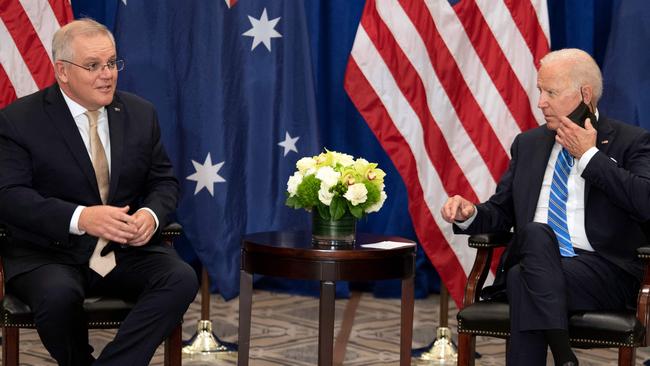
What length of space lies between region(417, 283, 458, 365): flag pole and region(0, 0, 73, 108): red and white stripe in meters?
2.34

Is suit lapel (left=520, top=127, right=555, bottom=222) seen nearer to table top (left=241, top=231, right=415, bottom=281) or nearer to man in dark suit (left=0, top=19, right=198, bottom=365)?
table top (left=241, top=231, right=415, bottom=281)

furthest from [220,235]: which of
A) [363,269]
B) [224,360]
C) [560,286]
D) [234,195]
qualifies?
[560,286]

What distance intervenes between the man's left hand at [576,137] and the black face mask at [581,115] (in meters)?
0.04

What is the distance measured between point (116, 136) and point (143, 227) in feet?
1.46

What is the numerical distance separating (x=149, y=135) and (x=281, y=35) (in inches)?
60.1

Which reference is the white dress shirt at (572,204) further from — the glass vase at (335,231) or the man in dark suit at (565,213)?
the glass vase at (335,231)

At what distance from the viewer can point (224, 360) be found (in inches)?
190

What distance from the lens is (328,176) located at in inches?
154

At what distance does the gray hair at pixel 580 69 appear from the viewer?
413cm

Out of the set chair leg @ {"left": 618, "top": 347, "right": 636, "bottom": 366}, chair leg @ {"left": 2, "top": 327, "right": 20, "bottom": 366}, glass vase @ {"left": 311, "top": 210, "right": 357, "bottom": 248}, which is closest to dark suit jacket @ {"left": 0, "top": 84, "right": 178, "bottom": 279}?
chair leg @ {"left": 2, "top": 327, "right": 20, "bottom": 366}

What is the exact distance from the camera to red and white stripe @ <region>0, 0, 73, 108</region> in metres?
5.32

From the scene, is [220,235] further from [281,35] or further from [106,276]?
[106,276]

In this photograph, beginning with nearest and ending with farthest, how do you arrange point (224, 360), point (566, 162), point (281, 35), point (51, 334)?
1. point (51, 334)
2. point (566, 162)
3. point (224, 360)
4. point (281, 35)

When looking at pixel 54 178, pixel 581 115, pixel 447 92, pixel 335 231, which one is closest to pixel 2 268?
pixel 54 178
